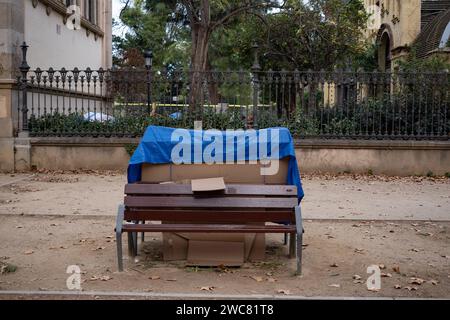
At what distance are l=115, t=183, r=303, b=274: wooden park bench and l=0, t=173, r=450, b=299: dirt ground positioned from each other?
17.6 inches

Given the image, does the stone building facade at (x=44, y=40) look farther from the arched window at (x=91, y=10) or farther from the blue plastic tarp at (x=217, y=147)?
the blue plastic tarp at (x=217, y=147)

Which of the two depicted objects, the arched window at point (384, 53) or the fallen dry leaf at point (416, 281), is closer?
the fallen dry leaf at point (416, 281)

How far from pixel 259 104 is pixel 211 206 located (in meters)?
9.56

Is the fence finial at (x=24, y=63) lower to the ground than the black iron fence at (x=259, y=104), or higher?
higher

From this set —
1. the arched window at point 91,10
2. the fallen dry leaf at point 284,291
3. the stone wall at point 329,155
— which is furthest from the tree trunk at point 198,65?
the fallen dry leaf at point 284,291

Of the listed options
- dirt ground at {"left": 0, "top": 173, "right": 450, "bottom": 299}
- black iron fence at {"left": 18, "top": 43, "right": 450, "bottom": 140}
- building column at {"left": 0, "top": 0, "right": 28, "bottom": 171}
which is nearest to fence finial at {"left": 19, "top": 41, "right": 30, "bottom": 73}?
black iron fence at {"left": 18, "top": 43, "right": 450, "bottom": 140}

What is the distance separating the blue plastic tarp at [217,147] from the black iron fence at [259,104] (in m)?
8.28

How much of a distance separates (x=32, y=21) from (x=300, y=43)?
37.0 ft

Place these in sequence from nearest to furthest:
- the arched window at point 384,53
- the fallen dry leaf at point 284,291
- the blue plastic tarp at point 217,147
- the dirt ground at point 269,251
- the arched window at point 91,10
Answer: the fallen dry leaf at point 284,291, the dirt ground at point 269,251, the blue plastic tarp at point 217,147, the arched window at point 91,10, the arched window at point 384,53

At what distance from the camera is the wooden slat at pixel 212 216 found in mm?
6055

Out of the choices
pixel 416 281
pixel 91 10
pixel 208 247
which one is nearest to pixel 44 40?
pixel 91 10

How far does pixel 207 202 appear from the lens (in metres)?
6.09

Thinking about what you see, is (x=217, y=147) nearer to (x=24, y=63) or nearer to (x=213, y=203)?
(x=213, y=203)

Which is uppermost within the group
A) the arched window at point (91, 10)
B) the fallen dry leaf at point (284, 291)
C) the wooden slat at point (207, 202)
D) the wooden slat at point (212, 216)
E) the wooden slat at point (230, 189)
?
the arched window at point (91, 10)
